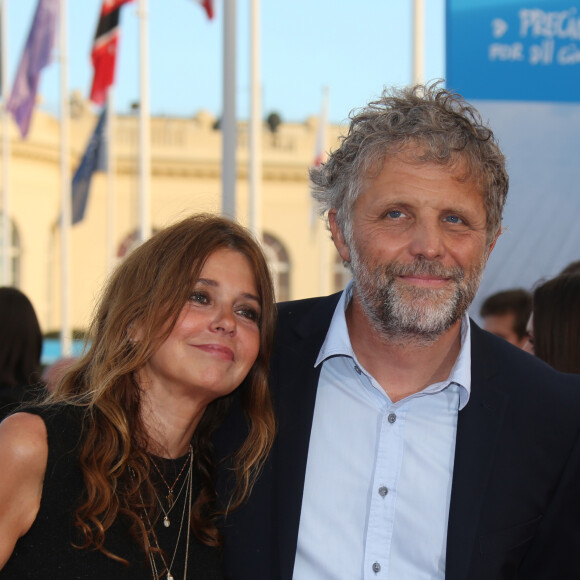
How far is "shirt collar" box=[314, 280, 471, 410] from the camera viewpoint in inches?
103

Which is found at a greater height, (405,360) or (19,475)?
(405,360)

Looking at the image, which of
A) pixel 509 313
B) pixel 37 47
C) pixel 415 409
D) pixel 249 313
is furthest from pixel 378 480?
pixel 37 47

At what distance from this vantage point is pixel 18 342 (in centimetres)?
455

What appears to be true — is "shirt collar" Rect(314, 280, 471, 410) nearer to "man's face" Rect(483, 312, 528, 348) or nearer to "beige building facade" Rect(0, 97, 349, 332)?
"man's face" Rect(483, 312, 528, 348)

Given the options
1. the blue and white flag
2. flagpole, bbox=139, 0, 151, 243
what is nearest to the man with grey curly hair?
flagpole, bbox=139, 0, 151, 243

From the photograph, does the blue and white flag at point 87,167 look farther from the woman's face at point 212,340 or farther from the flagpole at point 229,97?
the woman's face at point 212,340

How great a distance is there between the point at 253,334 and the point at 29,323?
7.58 feet

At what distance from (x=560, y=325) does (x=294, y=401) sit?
1240 mm

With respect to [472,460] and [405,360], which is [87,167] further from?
[472,460]

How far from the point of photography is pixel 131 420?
2543 millimetres

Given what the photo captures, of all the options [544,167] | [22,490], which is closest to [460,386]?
[22,490]

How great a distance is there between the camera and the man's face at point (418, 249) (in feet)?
8.59

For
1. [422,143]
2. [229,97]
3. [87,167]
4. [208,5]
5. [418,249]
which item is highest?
[208,5]

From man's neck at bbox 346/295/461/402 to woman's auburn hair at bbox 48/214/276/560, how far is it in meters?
0.33
